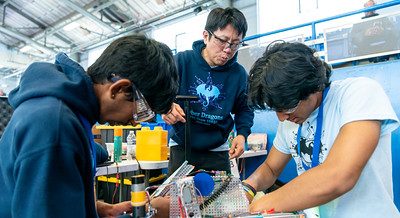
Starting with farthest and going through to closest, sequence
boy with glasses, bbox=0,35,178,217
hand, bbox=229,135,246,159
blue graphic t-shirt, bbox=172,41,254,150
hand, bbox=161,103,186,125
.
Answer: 1. hand, bbox=229,135,246,159
2. blue graphic t-shirt, bbox=172,41,254,150
3. hand, bbox=161,103,186,125
4. boy with glasses, bbox=0,35,178,217

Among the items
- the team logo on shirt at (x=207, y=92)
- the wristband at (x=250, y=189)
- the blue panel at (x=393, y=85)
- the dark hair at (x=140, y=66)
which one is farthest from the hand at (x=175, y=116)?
the blue panel at (x=393, y=85)

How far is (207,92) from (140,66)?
0.85 m

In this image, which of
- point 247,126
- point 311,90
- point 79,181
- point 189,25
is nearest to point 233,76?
point 247,126

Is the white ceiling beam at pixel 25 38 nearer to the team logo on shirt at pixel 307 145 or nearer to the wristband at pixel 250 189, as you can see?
the wristband at pixel 250 189

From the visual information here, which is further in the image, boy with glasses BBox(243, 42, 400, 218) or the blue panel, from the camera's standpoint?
the blue panel

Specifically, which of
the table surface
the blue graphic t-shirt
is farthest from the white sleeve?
the table surface

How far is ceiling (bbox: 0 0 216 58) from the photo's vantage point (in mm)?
6328

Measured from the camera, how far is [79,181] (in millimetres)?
622

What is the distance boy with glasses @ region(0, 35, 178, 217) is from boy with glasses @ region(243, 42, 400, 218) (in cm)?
35

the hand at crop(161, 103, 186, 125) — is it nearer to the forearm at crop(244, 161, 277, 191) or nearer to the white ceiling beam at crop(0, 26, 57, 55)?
the forearm at crop(244, 161, 277, 191)

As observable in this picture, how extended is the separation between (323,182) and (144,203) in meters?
0.51

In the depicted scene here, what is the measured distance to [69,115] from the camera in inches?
25.1

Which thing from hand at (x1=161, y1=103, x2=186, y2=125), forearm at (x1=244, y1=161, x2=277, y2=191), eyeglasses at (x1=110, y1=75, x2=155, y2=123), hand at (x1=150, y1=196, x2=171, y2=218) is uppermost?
hand at (x1=161, y1=103, x2=186, y2=125)

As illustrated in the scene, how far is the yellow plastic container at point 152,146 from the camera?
236cm
